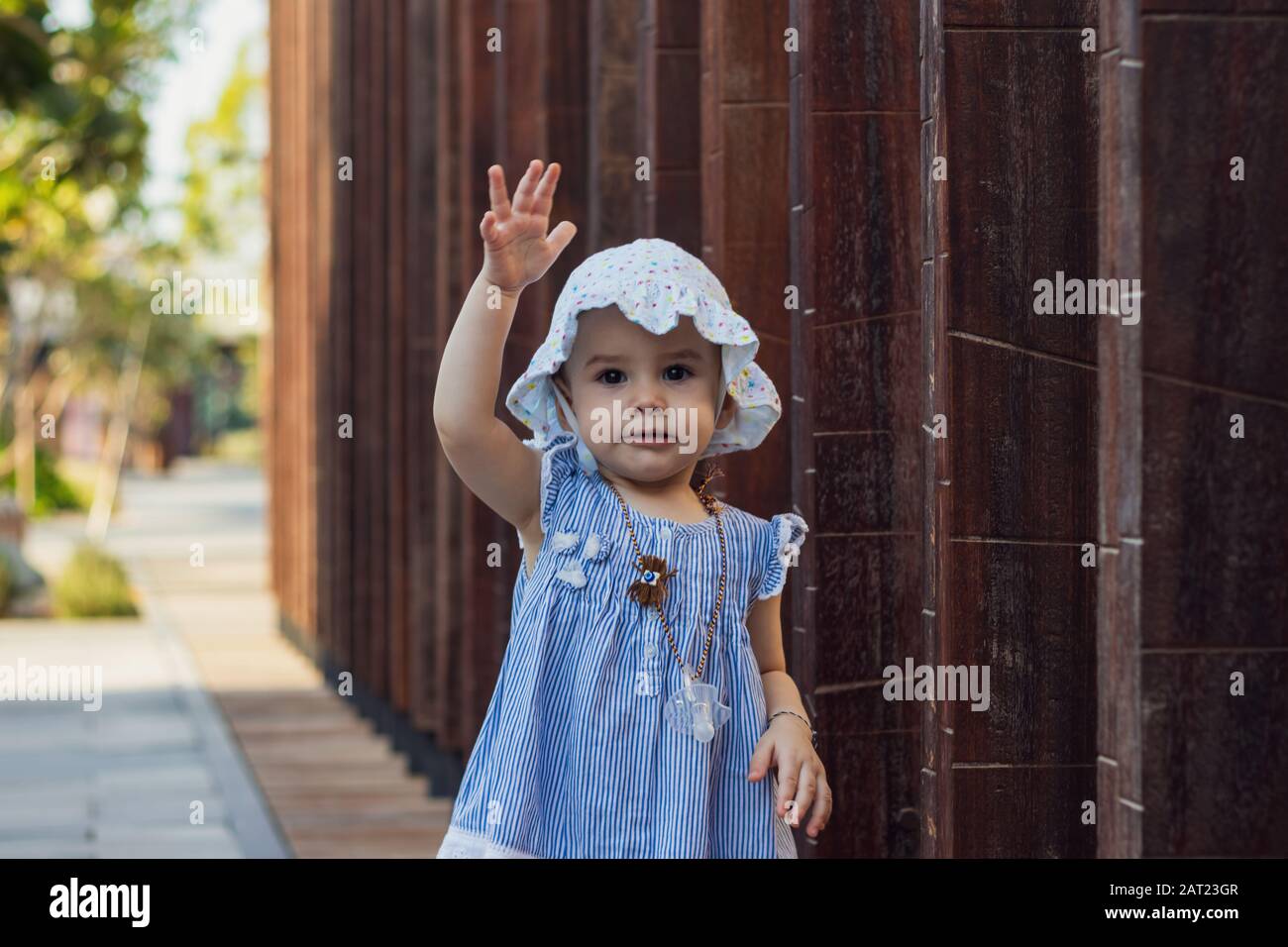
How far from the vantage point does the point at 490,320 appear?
303 centimetres

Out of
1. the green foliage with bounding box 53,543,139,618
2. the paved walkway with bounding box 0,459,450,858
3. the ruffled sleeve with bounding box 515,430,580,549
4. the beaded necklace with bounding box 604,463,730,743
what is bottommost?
the paved walkway with bounding box 0,459,450,858

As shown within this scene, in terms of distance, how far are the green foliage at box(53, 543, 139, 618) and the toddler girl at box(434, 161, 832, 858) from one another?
46.1ft

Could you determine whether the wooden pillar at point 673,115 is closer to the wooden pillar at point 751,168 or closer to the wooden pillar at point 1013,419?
the wooden pillar at point 751,168

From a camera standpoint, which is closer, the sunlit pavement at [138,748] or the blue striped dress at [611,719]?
the blue striped dress at [611,719]

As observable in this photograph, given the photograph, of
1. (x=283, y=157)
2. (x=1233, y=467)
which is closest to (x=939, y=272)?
(x=1233, y=467)

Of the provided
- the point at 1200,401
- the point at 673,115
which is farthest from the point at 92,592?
the point at 1200,401

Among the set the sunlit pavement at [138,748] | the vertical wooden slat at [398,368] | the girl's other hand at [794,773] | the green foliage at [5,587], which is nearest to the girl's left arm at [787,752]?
the girl's other hand at [794,773]

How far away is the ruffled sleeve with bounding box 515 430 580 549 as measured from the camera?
3168 millimetres

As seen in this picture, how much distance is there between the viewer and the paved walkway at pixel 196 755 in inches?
292

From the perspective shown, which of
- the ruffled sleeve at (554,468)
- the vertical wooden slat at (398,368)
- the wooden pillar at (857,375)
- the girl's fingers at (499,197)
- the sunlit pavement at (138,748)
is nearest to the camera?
the girl's fingers at (499,197)

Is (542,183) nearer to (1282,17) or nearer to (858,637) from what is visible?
(1282,17)

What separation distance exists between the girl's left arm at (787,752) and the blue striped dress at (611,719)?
6 centimetres

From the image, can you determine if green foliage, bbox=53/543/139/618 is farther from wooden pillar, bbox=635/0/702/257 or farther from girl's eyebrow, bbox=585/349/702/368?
girl's eyebrow, bbox=585/349/702/368

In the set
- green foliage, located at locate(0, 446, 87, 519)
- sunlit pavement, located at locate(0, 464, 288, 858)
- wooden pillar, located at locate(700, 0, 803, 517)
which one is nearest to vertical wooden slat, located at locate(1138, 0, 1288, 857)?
wooden pillar, located at locate(700, 0, 803, 517)
